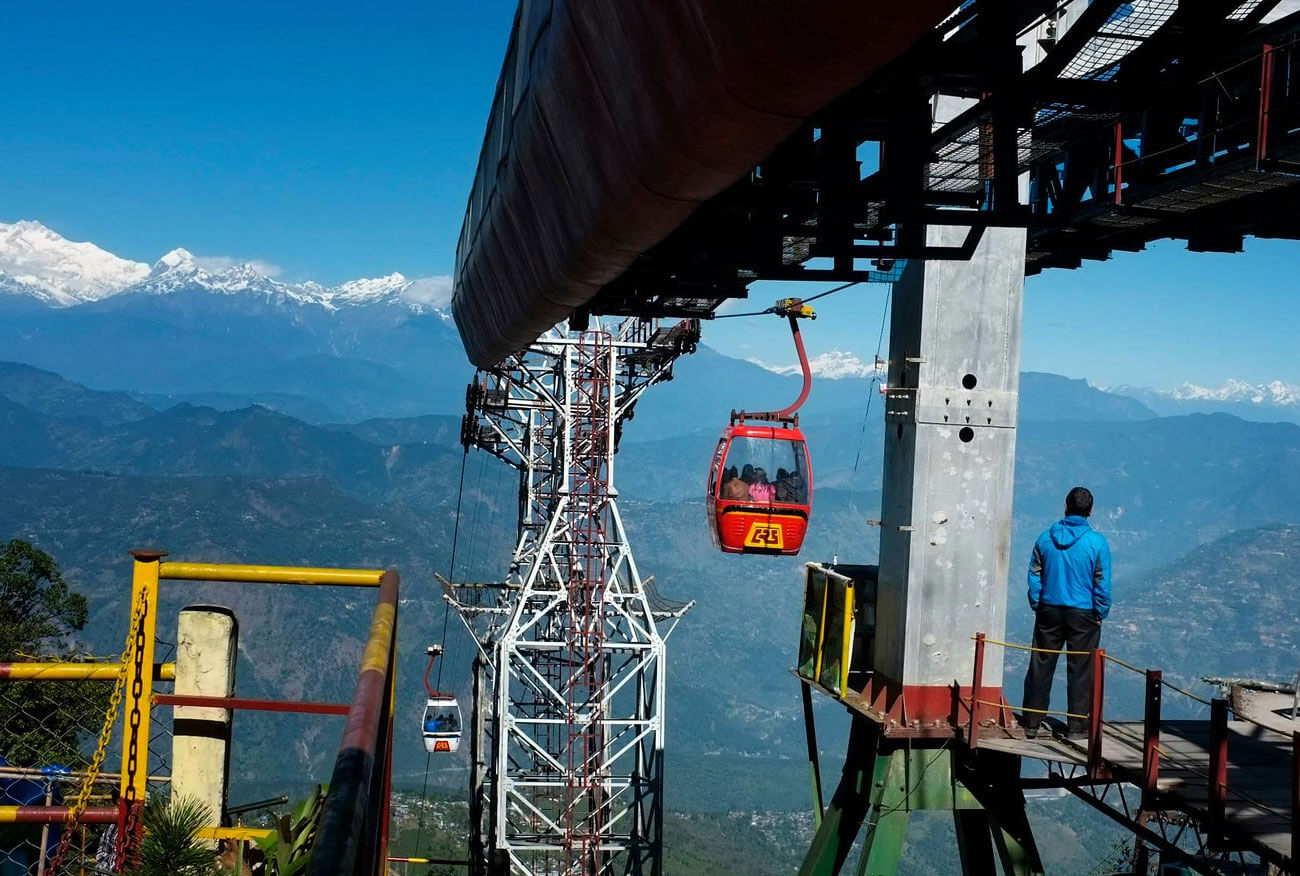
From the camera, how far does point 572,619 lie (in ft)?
76.5

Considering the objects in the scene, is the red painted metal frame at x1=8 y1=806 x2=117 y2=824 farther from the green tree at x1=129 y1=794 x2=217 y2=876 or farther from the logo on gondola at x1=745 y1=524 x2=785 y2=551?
the logo on gondola at x1=745 y1=524 x2=785 y2=551

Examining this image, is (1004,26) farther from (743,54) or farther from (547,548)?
(547,548)

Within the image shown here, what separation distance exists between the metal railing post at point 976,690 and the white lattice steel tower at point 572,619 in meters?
14.6

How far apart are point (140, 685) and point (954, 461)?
5.12 metres

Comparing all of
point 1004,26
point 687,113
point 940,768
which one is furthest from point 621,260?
point 940,768

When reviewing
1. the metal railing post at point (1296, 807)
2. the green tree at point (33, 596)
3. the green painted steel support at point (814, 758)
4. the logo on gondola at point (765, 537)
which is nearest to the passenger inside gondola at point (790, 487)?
the logo on gondola at point (765, 537)

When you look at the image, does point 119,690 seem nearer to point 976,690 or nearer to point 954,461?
point 976,690

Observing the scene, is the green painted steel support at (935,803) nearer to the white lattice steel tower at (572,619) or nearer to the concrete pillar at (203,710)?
the concrete pillar at (203,710)

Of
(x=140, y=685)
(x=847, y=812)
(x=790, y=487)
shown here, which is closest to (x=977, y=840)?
(x=847, y=812)

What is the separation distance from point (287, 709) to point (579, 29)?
331 cm

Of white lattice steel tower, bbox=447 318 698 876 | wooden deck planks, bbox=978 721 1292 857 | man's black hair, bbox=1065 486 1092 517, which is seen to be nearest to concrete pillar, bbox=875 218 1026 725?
man's black hair, bbox=1065 486 1092 517

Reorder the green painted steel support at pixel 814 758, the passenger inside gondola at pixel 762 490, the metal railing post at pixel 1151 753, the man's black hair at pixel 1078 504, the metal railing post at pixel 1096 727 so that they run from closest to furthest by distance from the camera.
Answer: the metal railing post at pixel 1151 753 < the metal railing post at pixel 1096 727 < the man's black hair at pixel 1078 504 < the green painted steel support at pixel 814 758 < the passenger inside gondola at pixel 762 490

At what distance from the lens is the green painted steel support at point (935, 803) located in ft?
25.3

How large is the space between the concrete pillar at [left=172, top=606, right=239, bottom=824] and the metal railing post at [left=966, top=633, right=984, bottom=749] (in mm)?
4494
